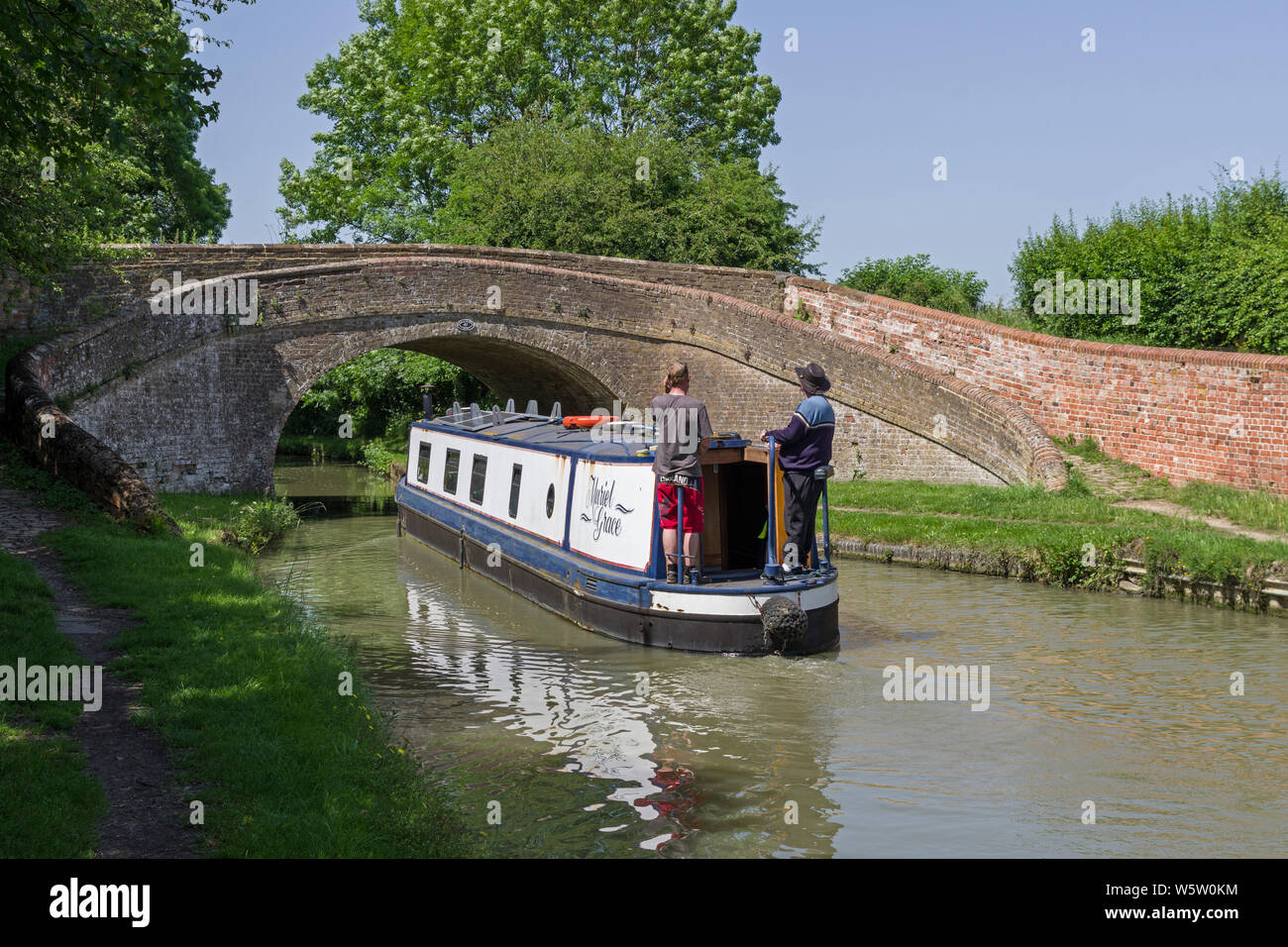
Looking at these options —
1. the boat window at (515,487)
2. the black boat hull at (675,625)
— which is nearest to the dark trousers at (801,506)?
the black boat hull at (675,625)

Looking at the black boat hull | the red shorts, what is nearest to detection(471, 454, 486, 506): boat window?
the black boat hull

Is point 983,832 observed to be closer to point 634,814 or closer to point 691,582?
point 634,814

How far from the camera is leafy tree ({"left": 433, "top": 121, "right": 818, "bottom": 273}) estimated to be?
23891 millimetres

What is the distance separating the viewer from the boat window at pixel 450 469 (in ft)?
47.1

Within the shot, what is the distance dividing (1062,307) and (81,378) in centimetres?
1458

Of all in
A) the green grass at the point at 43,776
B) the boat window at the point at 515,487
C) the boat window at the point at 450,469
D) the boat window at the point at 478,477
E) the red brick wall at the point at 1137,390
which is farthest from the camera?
the boat window at the point at 450,469

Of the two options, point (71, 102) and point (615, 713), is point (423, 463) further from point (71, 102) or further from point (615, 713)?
point (615, 713)

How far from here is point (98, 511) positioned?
10367 millimetres

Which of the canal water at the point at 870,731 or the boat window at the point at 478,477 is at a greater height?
the boat window at the point at 478,477

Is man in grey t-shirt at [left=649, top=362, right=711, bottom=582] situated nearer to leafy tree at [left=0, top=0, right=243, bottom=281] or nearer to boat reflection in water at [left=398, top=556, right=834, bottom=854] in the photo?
boat reflection in water at [left=398, top=556, right=834, bottom=854]

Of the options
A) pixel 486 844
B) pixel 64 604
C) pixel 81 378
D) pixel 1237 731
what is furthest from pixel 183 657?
pixel 81 378

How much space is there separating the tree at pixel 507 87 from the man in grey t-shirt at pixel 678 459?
22.7 metres

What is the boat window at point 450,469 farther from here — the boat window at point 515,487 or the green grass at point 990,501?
the green grass at point 990,501

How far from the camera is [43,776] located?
14.9 feet
